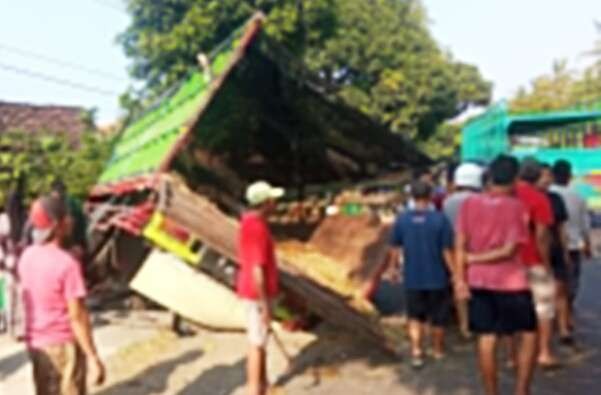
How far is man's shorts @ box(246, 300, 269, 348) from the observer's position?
6.92 m

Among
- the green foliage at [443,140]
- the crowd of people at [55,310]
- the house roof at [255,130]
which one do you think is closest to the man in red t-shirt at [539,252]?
the crowd of people at [55,310]

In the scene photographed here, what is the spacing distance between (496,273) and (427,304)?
214cm

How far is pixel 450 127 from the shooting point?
1652 inches

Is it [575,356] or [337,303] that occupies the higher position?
[337,303]

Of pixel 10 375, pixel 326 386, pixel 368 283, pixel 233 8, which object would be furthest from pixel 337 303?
pixel 233 8

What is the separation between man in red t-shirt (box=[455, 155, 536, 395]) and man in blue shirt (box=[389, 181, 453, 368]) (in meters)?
1.83

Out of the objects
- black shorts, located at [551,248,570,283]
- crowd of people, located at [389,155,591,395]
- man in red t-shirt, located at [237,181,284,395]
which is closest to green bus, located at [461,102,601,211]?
crowd of people, located at [389,155,591,395]

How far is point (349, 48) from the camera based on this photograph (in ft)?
133

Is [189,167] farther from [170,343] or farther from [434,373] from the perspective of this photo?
[434,373]

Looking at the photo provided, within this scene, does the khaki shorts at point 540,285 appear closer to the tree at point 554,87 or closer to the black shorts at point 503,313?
the black shorts at point 503,313

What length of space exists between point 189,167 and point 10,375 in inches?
176

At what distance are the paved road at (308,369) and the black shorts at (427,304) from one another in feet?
1.34

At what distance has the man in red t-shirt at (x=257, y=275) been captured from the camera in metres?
6.79

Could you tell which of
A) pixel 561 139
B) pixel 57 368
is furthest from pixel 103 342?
pixel 561 139
